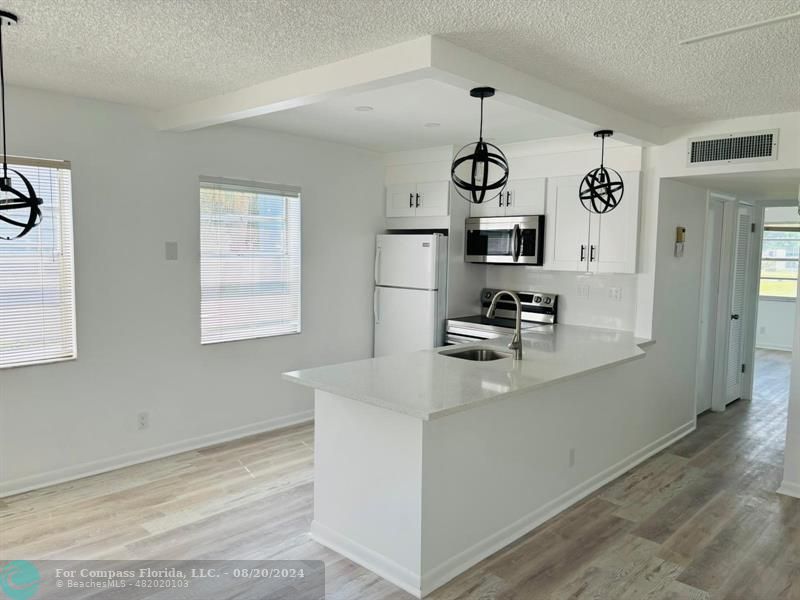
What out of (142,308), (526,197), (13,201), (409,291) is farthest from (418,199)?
(13,201)

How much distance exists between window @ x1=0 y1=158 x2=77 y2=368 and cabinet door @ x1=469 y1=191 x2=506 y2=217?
333 cm

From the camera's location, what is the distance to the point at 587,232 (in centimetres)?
468

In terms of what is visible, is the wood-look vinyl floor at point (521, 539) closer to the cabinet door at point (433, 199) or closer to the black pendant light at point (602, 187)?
the black pendant light at point (602, 187)

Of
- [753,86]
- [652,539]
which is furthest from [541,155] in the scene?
[652,539]

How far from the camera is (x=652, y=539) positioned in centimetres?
315

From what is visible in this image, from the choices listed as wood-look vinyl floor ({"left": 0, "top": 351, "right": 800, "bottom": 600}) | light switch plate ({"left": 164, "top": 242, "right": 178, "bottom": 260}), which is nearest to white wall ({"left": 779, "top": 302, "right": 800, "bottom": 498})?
wood-look vinyl floor ({"left": 0, "top": 351, "right": 800, "bottom": 600})

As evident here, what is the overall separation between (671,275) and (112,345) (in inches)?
165

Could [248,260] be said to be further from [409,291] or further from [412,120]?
[412,120]

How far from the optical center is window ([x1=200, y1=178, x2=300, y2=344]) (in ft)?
14.5

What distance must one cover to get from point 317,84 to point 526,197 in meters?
2.61

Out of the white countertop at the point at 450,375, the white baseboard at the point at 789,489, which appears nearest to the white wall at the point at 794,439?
the white baseboard at the point at 789,489

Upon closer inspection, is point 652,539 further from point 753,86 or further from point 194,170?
point 194,170

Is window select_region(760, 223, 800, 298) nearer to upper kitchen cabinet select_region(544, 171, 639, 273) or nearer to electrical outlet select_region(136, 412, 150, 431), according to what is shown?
upper kitchen cabinet select_region(544, 171, 639, 273)

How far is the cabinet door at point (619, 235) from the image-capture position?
443 centimetres
